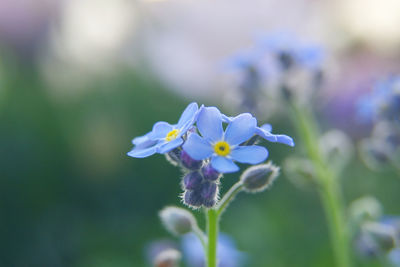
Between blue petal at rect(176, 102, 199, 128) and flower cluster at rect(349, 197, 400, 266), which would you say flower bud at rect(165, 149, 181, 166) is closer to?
blue petal at rect(176, 102, 199, 128)

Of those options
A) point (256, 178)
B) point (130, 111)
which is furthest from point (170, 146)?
point (130, 111)

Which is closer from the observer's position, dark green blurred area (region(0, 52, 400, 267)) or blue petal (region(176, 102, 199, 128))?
blue petal (region(176, 102, 199, 128))

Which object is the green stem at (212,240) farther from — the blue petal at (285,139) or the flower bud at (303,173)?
the flower bud at (303,173)

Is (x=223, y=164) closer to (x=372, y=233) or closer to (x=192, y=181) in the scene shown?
(x=192, y=181)

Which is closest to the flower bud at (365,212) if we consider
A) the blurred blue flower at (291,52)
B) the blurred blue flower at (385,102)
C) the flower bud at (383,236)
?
the flower bud at (383,236)

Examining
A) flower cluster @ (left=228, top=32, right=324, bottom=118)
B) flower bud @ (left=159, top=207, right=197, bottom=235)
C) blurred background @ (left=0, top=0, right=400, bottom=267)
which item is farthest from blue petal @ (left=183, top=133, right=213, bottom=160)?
blurred background @ (left=0, top=0, right=400, bottom=267)

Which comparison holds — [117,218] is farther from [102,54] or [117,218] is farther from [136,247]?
[102,54]
